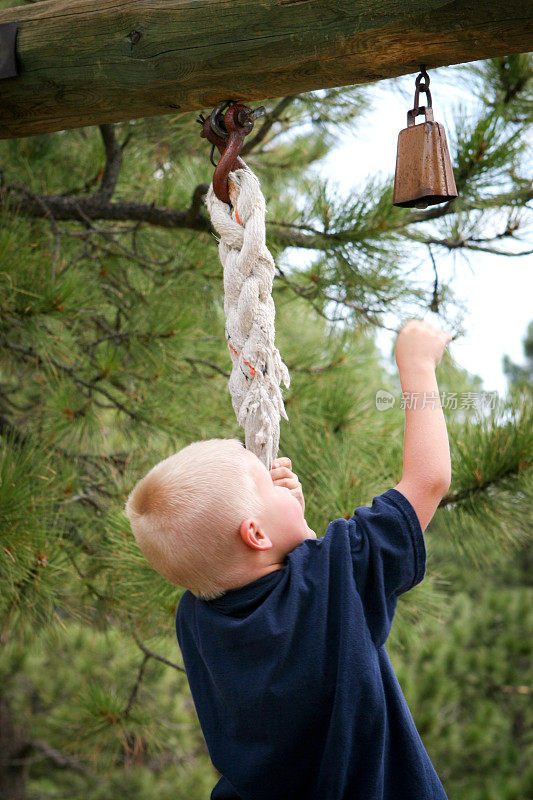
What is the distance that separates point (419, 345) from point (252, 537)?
233 mm

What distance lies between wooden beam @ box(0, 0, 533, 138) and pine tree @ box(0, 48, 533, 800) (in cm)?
33

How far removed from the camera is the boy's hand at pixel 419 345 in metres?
0.66

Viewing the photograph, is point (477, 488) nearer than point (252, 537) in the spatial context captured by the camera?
No

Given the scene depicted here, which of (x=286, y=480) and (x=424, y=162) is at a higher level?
(x=424, y=162)

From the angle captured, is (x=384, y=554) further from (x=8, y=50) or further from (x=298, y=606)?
(x=8, y=50)

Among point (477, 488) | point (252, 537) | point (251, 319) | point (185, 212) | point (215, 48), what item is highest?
point (185, 212)

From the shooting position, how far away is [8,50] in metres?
0.83

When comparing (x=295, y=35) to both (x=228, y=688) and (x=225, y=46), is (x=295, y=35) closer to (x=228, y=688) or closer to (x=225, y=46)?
(x=225, y=46)

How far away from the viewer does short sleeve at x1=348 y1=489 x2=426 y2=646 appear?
1.91ft

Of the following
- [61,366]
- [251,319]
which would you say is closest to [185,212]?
[61,366]

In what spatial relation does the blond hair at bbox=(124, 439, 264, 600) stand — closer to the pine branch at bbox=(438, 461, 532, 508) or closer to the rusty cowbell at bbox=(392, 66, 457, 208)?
the rusty cowbell at bbox=(392, 66, 457, 208)

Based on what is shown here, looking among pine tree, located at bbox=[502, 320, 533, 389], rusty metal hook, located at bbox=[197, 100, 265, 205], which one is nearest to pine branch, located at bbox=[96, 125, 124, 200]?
rusty metal hook, located at bbox=[197, 100, 265, 205]

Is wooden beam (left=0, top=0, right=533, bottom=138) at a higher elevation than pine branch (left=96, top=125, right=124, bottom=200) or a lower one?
lower

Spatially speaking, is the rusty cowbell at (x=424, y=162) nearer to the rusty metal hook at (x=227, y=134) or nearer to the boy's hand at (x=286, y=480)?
the rusty metal hook at (x=227, y=134)
